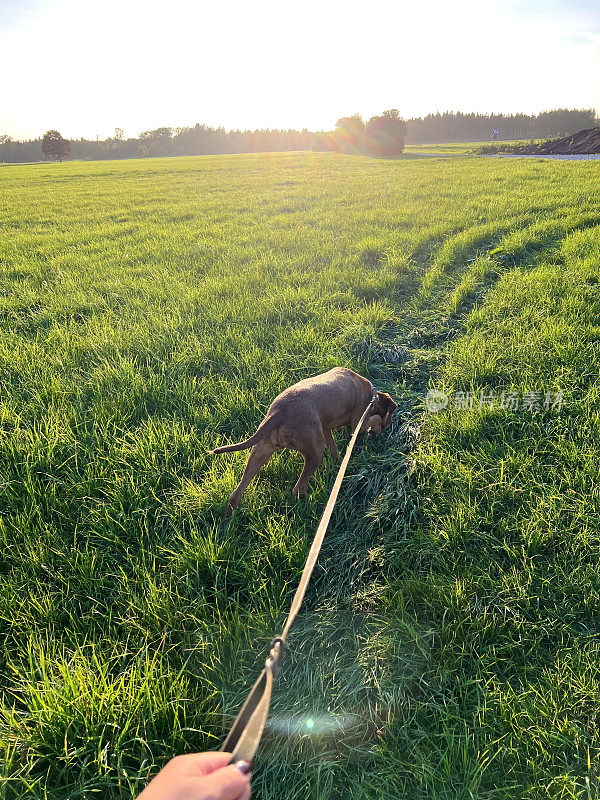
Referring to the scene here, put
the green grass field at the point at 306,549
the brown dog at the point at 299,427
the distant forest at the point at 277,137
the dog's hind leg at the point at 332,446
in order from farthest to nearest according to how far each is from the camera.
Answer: the distant forest at the point at 277,137, the dog's hind leg at the point at 332,446, the brown dog at the point at 299,427, the green grass field at the point at 306,549

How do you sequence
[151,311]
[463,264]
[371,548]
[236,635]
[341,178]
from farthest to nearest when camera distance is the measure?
[341,178], [463,264], [151,311], [371,548], [236,635]

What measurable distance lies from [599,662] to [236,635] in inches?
58.5

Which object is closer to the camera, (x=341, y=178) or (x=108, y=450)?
(x=108, y=450)

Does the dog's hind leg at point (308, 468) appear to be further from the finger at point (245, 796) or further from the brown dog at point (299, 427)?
the finger at point (245, 796)

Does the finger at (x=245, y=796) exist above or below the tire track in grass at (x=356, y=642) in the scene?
above

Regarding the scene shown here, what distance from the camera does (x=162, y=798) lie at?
2.30 feet

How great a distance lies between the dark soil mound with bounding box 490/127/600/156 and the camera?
22000mm

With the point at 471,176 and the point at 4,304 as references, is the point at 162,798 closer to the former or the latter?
the point at 4,304

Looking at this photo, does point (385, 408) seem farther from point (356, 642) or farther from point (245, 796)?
point (245, 796)

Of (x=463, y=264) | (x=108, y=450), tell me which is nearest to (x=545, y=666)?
(x=108, y=450)

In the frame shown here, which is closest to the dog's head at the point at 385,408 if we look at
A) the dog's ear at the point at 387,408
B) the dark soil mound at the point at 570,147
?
the dog's ear at the point at 387,408

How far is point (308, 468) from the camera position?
2.43 metres

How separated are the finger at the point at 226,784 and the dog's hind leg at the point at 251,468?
1607 mm

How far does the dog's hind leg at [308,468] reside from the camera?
2.41m
